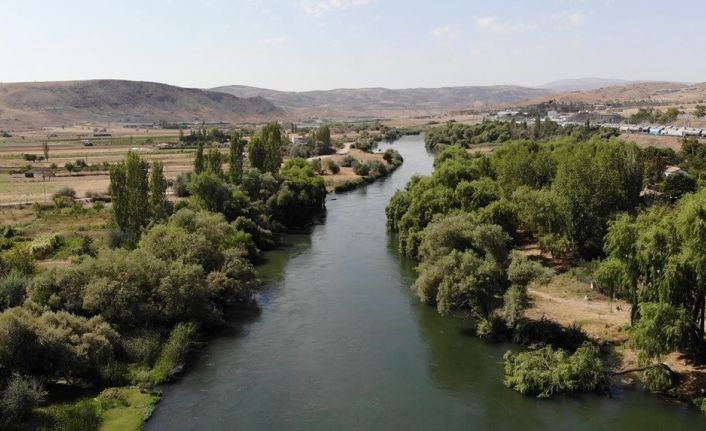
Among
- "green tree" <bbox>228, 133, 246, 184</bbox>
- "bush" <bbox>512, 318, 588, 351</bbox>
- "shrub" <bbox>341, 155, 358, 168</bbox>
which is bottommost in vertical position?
"bush" <bbox>512, 318, 588, 351</bbox>

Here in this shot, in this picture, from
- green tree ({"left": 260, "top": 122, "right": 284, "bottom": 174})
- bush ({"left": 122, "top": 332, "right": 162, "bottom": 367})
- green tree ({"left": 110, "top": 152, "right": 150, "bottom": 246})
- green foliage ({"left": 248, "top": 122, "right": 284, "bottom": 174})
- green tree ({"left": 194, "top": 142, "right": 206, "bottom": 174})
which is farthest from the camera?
green tree ({"left": 260, "top": 122, "right": 284, "bottom": 174})

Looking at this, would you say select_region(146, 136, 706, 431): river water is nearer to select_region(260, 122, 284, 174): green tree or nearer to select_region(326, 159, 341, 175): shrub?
select_region(260, 122, 284, 174): green tree

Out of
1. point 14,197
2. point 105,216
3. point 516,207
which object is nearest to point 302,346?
point 516,207

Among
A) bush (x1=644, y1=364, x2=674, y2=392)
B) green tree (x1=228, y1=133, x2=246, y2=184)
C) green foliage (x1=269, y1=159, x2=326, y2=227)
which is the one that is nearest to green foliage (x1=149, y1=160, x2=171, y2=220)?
green tree (x1=228, y1=133, x2=246, y2=184)

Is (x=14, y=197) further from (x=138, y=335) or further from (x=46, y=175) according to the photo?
(x=138, y=335)

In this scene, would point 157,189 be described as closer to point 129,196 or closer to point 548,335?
point 129,196

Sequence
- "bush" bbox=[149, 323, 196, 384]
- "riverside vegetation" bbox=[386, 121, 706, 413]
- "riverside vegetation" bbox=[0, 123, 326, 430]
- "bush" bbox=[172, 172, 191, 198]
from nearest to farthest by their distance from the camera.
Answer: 1. "riverside vegetation" bbox=[0, 123, 326, 430]
2. "riverside vegetation" bbox=[386, 121, 706, 413]
3. "bush" bbox=[149, 323, 196, 384]
4. "bush" bbox=[172, 172, 191, 198]
